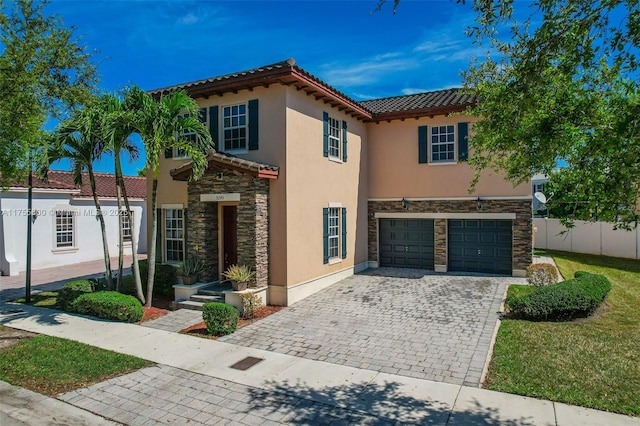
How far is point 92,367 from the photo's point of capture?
25.6 feet

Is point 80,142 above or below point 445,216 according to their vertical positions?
above

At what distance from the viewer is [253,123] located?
12.9 metres

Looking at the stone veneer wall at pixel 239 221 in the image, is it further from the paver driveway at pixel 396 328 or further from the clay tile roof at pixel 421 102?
the clay tile roof at pixel 421 102

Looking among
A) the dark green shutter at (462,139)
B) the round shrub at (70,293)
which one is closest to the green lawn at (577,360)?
the dark green shutter at (462,139)

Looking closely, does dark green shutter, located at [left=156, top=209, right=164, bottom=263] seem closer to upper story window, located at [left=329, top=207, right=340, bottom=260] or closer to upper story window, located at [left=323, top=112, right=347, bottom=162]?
upper story window, located at [left=329, top=207, right=340, bottom=260]

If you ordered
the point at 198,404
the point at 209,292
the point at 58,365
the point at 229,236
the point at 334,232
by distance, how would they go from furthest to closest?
the point at 334,232 < the point at 229,236 < the point at 209,292 < the point at 58,365 < the point at 198,404

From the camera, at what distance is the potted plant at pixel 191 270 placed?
1261cm

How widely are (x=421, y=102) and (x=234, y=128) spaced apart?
28.7 ft

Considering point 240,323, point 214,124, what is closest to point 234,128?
point 214,124

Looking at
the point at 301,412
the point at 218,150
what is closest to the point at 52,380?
the point at 301,412

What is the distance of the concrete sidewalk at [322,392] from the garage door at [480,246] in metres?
10.8

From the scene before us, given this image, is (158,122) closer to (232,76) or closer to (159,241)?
(232,76)

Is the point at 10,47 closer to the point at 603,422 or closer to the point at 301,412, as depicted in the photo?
the point at 301,412

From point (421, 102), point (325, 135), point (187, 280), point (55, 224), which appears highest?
point (421, 102)
